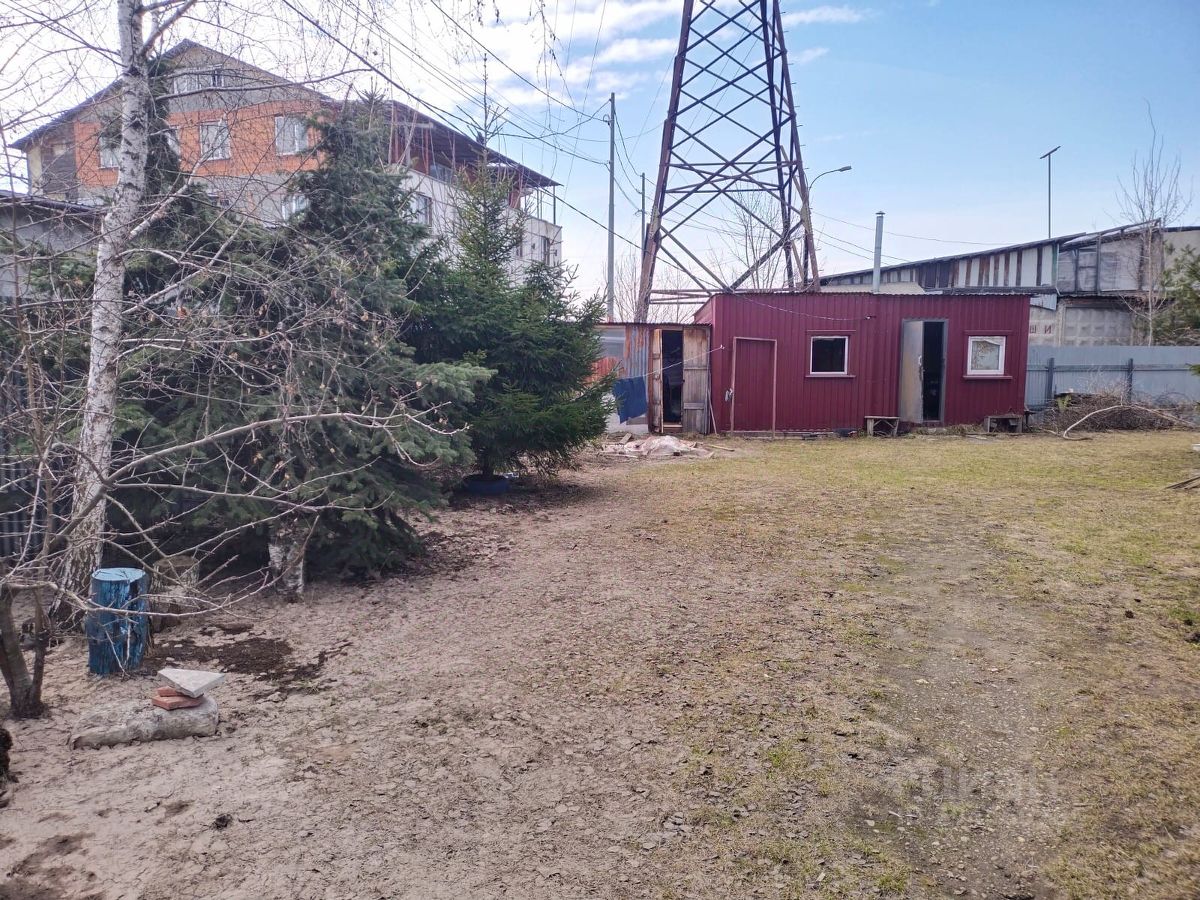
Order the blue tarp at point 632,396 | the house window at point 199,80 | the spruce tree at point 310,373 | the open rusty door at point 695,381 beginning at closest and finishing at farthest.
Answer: the house window at point 199,80 < the spruce tree at point 310,373 < the blue tarp at point 632,396 < the open rusty door at point 695,381

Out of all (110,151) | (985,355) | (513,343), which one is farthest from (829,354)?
(110,151)

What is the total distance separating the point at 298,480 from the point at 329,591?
0.83 metres

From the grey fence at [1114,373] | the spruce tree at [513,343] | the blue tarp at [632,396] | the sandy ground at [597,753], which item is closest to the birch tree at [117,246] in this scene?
the sandy ground at [597,753]

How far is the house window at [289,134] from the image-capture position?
470 centimetres

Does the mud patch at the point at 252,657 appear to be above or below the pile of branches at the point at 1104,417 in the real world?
below

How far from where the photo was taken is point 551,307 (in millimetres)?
8914

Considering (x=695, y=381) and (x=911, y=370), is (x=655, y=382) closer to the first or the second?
(x=695, y=381)

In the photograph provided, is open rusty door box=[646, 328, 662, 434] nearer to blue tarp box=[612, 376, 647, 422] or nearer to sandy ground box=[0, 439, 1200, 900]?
blue tarp box=[612, 376, 647, 422]

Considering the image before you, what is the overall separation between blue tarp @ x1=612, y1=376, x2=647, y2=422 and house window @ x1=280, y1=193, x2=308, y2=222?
30.8ft

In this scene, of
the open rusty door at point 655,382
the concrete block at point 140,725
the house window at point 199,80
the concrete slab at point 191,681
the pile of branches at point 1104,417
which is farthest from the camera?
the pile of branches at point 1104,417

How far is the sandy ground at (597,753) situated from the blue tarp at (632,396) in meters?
9.42

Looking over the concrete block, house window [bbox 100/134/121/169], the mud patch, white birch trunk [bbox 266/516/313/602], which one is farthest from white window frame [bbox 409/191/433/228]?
the concrete block

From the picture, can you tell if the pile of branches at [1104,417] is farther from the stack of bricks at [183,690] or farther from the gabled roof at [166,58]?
the stack of bricks at [183,690]

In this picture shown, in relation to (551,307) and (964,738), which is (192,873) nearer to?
(964,738)
